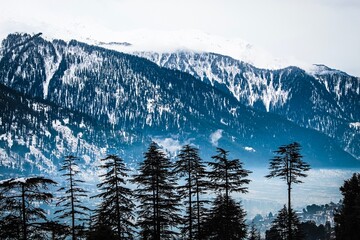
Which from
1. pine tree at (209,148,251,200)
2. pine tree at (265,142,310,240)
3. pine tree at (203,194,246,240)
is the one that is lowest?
pine tree at (203,194,246,240)

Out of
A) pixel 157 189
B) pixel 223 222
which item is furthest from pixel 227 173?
pixel 157 189

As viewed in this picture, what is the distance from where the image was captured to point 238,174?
53062 mm

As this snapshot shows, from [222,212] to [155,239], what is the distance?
30.1 feet

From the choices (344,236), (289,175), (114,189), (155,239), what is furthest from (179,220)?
(344,236)

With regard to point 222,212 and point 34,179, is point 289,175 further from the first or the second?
point 34,179

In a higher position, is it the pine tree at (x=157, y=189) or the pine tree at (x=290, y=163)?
the pine tree at (x=290, y=163)

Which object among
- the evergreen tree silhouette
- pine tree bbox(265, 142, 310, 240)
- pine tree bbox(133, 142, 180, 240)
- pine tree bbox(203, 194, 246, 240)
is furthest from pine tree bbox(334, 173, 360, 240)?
pine tree bbox(133, 142, 180, 240)

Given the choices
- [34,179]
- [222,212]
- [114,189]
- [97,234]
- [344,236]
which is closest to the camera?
[34,179]

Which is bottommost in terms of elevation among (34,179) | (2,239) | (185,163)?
(2,239)

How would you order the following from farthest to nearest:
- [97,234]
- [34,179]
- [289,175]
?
[289,175] < [97,234] < [34,179]

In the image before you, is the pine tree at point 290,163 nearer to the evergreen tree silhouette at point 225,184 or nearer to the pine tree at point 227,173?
the evergreen tree silhouette at point 225,184

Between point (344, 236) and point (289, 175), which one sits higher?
point (289, 175)

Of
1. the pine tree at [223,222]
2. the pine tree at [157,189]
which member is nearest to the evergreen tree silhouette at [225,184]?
the pine tree at [223,222]

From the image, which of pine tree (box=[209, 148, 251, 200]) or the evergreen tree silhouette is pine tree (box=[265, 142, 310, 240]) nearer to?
the evergreen tree silhouette
